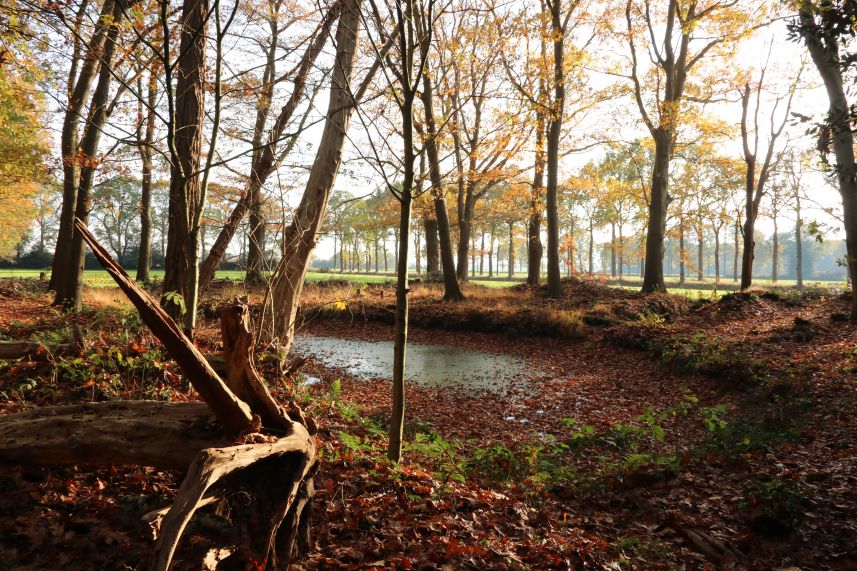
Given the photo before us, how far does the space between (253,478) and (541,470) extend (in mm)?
3402

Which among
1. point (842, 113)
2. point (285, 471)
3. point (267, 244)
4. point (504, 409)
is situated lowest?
point (504, 409)

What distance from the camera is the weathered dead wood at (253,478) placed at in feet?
6.46

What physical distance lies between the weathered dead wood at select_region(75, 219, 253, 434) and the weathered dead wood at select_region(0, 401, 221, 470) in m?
0.18

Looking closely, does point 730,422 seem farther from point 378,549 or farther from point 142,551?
point 142,551

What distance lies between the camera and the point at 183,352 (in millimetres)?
2639

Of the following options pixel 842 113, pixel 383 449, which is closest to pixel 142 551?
pixel 383 449

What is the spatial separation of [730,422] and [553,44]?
14.8 metres

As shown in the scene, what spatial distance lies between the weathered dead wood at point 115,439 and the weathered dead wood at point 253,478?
35cm

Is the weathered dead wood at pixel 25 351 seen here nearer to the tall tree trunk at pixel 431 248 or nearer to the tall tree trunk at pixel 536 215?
the tall tree trunk at pixel 536 215

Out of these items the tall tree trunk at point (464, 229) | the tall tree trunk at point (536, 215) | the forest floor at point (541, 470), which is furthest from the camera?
the tall tree trunk at point (464, 229)

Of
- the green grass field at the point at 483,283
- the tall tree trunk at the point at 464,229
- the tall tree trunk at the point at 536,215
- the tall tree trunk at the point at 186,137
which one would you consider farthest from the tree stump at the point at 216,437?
the tall tree trunk at the point at 464,229

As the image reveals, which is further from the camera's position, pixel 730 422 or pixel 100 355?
pixel 730 422

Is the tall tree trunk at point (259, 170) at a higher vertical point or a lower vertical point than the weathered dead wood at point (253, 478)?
higher

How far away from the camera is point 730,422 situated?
630 cm
